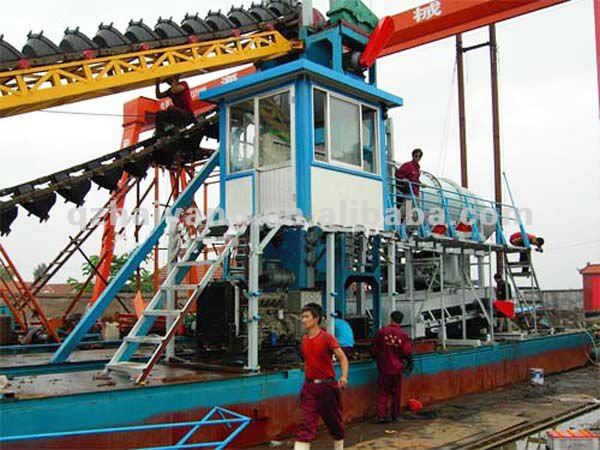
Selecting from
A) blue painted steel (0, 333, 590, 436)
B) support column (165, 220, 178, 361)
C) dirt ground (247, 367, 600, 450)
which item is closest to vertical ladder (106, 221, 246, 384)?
support column (165, 220, 178, 361)

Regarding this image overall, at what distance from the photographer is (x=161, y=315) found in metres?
8.12

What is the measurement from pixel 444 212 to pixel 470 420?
410 centimetres

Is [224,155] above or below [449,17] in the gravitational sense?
below

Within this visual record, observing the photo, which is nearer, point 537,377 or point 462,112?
point 537,377

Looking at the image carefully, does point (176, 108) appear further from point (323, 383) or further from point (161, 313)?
point (323, 383)

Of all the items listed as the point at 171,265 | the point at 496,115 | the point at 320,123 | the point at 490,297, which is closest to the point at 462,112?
the point at 496,115

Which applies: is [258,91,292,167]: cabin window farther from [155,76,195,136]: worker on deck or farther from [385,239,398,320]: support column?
[385,239,398,320]: support column

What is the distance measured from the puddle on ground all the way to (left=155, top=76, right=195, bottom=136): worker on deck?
8.04 m

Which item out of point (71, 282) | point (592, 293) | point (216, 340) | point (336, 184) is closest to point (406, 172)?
point (336, 184)


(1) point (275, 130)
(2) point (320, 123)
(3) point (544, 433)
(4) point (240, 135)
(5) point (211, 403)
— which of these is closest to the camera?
(5) point (211, 403)

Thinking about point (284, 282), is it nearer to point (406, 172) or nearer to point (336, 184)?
point (336, 184)

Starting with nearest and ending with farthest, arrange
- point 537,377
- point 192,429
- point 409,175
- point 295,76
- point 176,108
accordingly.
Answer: point 192,429 < point 295,76 < point 409,175 < point 176,108 < point 537,377

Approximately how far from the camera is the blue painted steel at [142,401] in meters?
5.89

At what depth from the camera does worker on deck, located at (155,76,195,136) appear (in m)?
11.6
